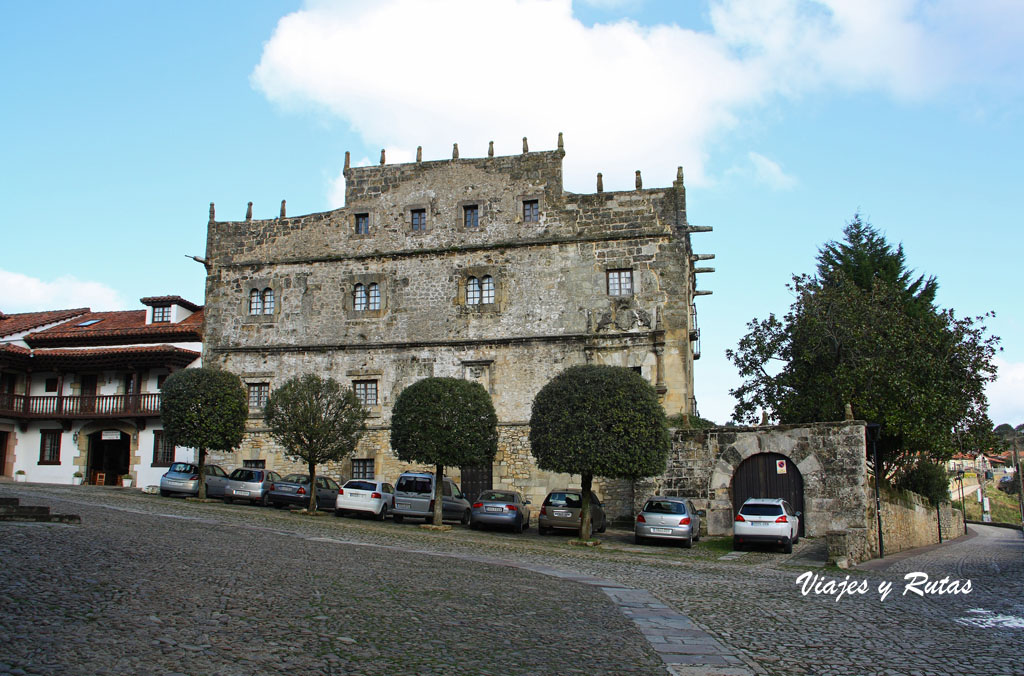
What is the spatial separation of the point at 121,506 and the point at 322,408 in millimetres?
6693

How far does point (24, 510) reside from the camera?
49.8ft

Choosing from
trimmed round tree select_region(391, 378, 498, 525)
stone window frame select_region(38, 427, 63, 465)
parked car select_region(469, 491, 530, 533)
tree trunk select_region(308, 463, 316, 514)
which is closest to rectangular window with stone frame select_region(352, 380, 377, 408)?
tree trunk select_region(308, 463, 316, 514)

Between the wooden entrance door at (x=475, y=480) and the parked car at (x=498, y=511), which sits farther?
the wooden entrance door at (x=475, y=480)

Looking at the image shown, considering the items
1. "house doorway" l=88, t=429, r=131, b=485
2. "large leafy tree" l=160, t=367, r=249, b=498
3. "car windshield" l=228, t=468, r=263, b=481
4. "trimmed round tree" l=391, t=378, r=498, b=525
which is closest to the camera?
"trimmed round tree" l=391, t=378, r=498, b=525

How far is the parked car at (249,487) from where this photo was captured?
2817cm

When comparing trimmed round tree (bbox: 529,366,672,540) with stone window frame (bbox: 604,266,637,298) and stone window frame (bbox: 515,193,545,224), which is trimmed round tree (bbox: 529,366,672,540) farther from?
stone window frame (bbox: 515,193,545,224)

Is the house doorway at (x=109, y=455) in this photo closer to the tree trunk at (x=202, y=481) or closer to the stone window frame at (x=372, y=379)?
the tree trunk at (x=202, y=481)

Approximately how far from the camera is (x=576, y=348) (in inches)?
1236

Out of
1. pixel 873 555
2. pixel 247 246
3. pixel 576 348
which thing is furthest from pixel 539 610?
pixel 247 246

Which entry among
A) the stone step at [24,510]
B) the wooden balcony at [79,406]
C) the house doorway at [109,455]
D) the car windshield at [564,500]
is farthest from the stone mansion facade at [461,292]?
the stone step at [24,510]

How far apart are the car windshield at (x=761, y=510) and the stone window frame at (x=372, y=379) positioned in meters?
15.9

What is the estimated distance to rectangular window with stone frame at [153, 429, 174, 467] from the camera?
3456cm

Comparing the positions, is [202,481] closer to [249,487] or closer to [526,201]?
[249,487]

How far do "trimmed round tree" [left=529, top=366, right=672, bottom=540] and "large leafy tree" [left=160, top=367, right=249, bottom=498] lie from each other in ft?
38.9
